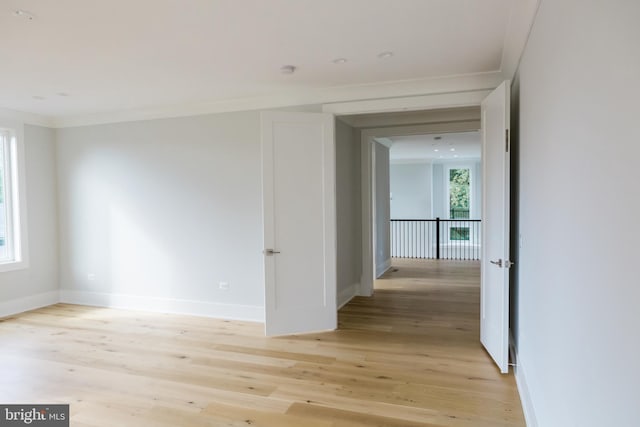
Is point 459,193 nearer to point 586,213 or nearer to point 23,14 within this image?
point 586,213

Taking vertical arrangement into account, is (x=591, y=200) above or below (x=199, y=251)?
above

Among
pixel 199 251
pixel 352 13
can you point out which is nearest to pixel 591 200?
pixel 352 13

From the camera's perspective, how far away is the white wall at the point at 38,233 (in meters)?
5.32

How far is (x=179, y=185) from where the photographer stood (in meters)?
5.11

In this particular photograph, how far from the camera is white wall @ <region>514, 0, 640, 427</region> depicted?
3.30 ft

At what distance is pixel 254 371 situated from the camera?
3.40 meters

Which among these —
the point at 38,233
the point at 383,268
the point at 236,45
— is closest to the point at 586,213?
the point at 236,45

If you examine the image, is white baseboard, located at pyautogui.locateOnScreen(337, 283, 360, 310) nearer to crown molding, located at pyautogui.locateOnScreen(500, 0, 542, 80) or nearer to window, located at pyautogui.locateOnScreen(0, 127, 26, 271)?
crown molding, located at pyautogui.locateOnScreen(500, 0, 542, 80)

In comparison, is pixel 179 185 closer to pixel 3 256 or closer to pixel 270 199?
pixel 270 199

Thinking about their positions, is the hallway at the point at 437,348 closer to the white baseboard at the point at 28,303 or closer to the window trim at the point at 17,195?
the white baseboard at the point at 28,303

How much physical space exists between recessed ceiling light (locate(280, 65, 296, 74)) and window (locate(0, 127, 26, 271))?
4.03m

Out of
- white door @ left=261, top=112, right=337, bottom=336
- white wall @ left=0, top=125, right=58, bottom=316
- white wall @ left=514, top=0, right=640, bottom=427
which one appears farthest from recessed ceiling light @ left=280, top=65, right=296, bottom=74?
white wall @ left=0, top=125, right=58, bottom=316

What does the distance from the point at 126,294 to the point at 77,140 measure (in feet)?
7.65

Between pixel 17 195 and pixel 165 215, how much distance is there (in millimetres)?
2055
